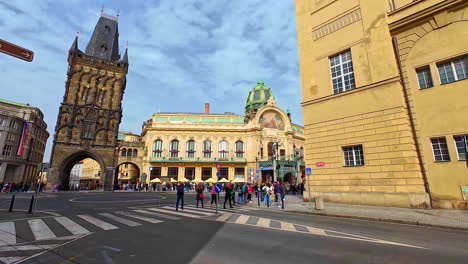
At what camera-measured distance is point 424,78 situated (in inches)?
539

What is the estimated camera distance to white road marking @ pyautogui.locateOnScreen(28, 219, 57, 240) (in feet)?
21.5

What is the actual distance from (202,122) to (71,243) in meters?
45.4

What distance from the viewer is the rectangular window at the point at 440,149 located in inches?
493

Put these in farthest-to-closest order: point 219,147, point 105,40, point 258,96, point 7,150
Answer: point 258,96 → point 105,40 → point 219,147 → point 7,150

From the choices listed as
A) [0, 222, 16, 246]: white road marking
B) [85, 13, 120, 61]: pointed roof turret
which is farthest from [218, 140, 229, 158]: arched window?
[0, 222, 16, 246]: white road marking

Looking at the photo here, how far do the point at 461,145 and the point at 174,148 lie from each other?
145 feet

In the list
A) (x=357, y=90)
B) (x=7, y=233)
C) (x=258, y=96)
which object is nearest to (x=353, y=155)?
(x=357, y=90)

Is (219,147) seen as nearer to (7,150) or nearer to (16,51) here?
(7,150)

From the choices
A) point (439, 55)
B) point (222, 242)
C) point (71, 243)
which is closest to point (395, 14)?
point (439, 55)

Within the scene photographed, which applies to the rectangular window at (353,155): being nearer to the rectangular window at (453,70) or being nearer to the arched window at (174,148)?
the rectangular window at (453,70)

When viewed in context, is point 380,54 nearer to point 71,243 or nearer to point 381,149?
point 381,149

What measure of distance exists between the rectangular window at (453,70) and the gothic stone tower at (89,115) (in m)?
46.3

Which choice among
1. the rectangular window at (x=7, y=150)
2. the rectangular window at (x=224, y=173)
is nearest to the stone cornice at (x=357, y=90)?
the rectangular window at (x=224, y=173)

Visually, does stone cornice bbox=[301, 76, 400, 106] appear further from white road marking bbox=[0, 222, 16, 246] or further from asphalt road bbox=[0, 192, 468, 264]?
white road marking bbox=[0, 222, 16, 246]
